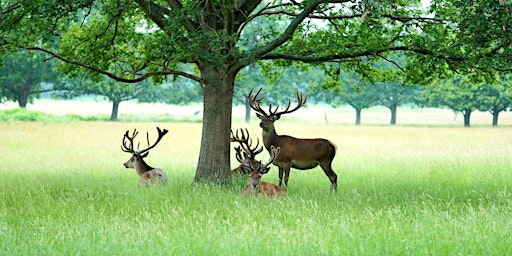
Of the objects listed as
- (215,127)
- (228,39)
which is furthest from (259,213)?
(215,127)

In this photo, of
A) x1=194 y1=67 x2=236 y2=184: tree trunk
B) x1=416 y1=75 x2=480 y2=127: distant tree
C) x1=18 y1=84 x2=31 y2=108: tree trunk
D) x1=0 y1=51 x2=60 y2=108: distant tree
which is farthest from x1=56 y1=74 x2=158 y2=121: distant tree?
x1=194 y1=67 x2=236 y2=184: tree trunk

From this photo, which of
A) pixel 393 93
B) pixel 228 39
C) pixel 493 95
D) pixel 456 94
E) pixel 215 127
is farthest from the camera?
pixel 393 93

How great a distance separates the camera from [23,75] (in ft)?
164

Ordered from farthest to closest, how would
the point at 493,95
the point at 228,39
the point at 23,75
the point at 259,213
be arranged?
the point at 493,95
the point at 23,75
the point at 228,39
the point at 259,213

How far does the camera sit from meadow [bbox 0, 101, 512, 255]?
301 inches

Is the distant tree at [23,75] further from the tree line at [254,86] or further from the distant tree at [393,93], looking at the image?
the distant tree at [393,93]

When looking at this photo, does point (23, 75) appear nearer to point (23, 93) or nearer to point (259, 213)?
point (23, 93)

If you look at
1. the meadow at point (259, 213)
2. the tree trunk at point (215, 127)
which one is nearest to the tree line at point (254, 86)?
the meadow at point (259, 213)

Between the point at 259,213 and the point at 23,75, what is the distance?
144ft

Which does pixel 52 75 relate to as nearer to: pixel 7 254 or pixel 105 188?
pixel 105 188

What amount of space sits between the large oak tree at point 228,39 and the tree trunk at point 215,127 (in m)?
0.02

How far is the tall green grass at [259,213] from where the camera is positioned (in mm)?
7641

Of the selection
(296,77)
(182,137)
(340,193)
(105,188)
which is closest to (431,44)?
(340,193)

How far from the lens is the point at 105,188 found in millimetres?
13750
